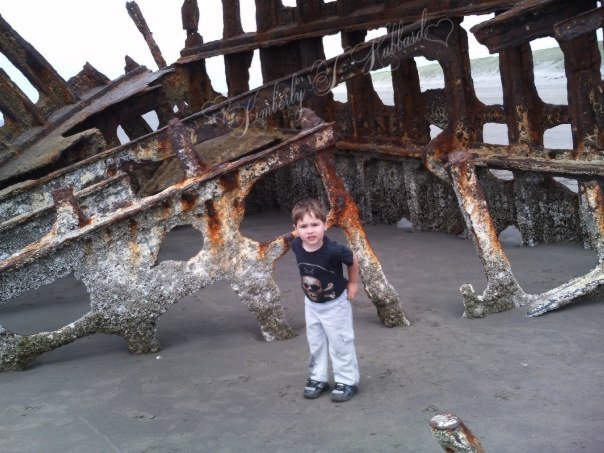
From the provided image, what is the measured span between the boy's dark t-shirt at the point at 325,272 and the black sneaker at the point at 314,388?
415 millimetres

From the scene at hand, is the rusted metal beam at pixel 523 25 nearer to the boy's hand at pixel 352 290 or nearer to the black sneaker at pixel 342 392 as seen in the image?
the boy's hand at pixel 352 290

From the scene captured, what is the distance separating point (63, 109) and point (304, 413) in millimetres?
6751

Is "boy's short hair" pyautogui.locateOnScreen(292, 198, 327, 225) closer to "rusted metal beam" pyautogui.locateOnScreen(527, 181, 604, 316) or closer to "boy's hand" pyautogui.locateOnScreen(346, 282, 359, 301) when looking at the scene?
"boy's hand" pyautogui.locateOnScreen(346, 282, 359, 301)

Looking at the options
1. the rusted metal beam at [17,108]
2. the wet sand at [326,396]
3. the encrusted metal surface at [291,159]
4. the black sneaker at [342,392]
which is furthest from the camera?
the rusted metal beam at [17,108]

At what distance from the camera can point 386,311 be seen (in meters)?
5.49

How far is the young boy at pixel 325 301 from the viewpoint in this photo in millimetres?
4422

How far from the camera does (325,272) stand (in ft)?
14.6

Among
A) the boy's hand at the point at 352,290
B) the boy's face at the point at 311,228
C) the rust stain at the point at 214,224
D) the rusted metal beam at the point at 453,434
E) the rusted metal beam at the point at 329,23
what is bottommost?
the boy's hand at the point at 352,290

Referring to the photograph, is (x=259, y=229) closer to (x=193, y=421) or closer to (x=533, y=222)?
(x=533, y=222)

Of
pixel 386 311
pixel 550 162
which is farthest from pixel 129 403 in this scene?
pixel 550 162

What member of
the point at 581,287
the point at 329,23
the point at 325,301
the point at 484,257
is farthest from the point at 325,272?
the point at 329,23

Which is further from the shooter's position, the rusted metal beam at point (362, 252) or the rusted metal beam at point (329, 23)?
the rusted metal beam at point (329, 23)

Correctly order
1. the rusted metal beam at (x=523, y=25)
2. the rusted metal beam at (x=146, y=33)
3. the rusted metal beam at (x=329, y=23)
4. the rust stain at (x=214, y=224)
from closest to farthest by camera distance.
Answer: the rust stain at (x=214, y=224)
the rusted metal beam at (x=523, y=25)
the rusted metal beam at (x=329, y=23)
the rusted metal beam at (x=146, y=33)

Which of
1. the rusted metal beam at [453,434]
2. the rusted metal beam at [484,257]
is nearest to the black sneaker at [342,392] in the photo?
the rusted metal beam at [484,257]
